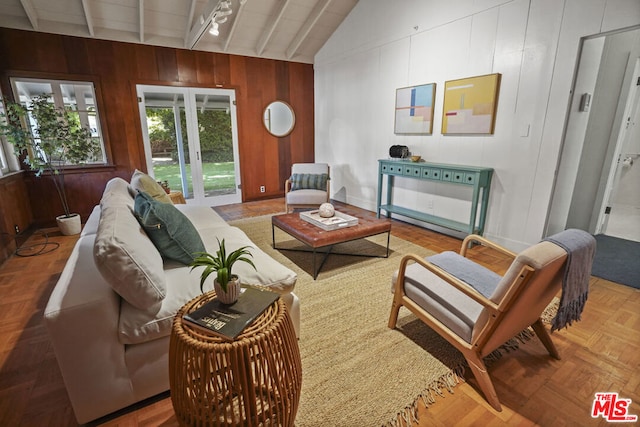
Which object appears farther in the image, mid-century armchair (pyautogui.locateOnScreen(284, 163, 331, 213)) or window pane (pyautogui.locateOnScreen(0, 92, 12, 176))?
mid-century armchair (pyautogui.locateOnScreen(284, 163, 331, 213))

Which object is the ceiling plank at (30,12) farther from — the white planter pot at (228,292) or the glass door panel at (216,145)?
the white planter pot at (228,292)

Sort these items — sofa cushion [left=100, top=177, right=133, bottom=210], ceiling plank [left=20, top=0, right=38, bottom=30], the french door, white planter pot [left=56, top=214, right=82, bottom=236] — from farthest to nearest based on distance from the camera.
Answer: the french door
white planter pot [left=56, top=214, right=82, bottom=236]
ceiling plank [left=20, top=0, right=38, bottom=30]
sofa cushion [left=100, top=177, right=133, bottom=210]

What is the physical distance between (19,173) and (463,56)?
561 centimetres

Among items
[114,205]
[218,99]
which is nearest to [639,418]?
[114,205]

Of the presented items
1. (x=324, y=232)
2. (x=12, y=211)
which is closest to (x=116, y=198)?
(x=324, y=232)

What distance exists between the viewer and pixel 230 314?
1.17 m

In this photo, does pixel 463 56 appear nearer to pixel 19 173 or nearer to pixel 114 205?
pixel 114 205

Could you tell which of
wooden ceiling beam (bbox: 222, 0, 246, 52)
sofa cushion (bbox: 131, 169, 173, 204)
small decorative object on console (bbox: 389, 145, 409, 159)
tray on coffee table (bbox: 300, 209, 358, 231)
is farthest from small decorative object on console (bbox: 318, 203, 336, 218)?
wooden ceiling beam (bbox: 222, 0, 246, 52)

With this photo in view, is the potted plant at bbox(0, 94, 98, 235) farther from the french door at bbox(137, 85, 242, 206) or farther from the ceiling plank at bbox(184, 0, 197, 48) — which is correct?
the ceiling plank at bbox(184, 0, 197, 48)

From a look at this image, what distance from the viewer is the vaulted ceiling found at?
145 inches

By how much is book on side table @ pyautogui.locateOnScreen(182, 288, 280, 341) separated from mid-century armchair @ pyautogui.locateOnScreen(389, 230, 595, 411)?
89 centimetres

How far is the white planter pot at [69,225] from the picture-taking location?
3.85 m

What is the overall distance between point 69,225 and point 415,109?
4760 mm

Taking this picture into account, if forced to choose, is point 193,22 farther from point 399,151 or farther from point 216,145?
point 399,151
